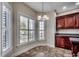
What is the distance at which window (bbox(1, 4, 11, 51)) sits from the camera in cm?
232

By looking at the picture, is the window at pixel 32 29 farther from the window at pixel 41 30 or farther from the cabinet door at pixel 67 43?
the cabinet door at pixel 67 43

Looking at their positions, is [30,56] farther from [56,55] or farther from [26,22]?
[26,22]

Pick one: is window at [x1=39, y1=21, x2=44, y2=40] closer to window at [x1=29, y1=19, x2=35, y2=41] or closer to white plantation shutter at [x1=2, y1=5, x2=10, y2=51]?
window at [x1=29, y1=19, x2=35, y2=41]

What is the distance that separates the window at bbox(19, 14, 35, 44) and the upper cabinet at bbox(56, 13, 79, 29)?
1.90ft

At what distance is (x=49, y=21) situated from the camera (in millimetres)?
2480

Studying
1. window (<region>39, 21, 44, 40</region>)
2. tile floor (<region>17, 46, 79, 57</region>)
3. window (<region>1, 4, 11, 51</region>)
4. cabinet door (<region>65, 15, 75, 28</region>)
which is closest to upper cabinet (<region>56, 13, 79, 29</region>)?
cabinet door (<region>65, 15, 75, 28</region>)

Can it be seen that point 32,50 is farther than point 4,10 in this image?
Yes

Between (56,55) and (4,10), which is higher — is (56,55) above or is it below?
below

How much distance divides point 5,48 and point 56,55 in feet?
3.60

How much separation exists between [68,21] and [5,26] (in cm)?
136

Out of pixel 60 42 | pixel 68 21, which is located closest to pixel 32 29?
pixel 60 42

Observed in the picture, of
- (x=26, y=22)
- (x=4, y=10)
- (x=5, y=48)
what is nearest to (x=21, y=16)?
(x=26, y=22)

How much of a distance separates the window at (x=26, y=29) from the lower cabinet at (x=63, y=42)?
0.55m

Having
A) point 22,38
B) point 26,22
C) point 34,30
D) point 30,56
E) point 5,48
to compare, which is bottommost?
point 30,56
